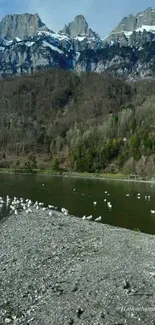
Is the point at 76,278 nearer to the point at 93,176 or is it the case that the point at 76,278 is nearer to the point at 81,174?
the point at 93,176

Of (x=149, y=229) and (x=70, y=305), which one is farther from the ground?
(x=70, y=305)

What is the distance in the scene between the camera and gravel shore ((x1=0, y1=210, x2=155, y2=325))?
16.5 m

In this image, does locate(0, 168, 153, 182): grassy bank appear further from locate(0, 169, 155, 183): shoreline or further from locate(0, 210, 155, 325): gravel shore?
locate(0, 210, 155, 325): gravel shore

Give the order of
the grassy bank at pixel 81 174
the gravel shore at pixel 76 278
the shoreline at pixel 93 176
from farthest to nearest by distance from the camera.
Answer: the grassy bank at pixel 81 174
the shoreline at pixel 93 176
the gravel shore at pixel 76 278

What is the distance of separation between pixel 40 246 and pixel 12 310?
12.5 metres

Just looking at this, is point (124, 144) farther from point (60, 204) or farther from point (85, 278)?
point (85, 278)

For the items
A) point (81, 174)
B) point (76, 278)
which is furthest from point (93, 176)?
point (76, 278)

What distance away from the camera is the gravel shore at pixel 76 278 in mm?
16500

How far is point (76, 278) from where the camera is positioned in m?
21.3

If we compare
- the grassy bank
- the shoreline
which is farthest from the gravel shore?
the grassy bank

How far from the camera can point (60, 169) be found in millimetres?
171375

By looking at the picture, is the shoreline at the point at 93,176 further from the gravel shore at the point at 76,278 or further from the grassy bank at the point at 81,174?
the gravel shore at the point at 76,278

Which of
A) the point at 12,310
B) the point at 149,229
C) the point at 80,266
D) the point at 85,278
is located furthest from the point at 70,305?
the point at 149,229

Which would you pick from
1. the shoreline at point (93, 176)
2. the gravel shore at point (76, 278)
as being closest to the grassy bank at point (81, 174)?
the shoreline at point (93, 176)
